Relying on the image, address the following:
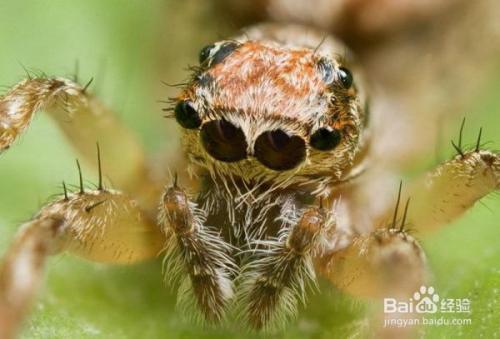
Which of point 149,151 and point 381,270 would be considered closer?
point 381,270

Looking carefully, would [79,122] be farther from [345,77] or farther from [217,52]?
[345,77]

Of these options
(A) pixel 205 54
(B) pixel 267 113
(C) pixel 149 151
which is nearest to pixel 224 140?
(B) pixel 267 113

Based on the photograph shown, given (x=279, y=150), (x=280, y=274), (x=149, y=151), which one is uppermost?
(x=149, y=151)

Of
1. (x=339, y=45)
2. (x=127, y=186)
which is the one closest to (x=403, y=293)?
(x=127, y=186)

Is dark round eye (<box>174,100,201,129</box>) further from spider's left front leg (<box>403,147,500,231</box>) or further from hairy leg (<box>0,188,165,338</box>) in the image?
spider's left front leg (<box>403,147,500,231</box>)

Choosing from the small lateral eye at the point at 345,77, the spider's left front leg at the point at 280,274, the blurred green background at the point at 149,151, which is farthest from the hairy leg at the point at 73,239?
the small lateral eye at the point at 345,77

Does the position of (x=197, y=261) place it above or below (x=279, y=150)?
below

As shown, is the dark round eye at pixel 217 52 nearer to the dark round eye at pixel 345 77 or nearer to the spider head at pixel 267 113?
the spider head at pixel 267 113

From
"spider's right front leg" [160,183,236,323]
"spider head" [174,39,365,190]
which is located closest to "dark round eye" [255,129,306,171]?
"spider head" [174,39,365,190]
